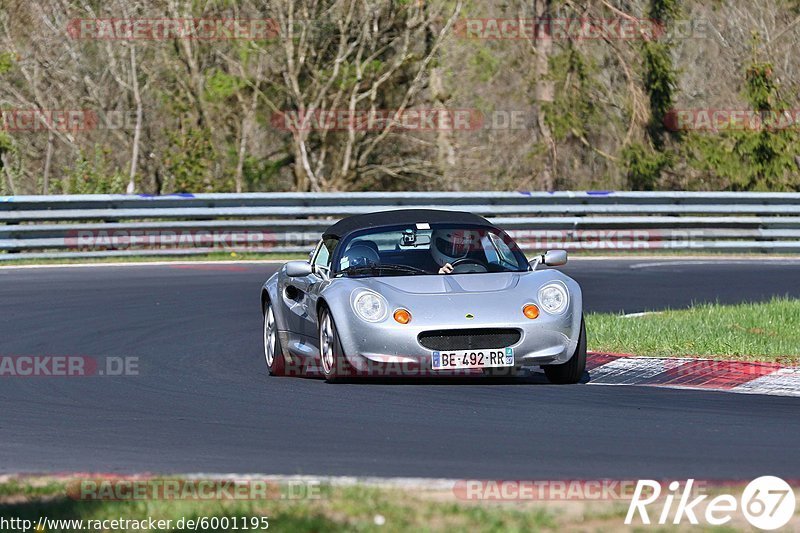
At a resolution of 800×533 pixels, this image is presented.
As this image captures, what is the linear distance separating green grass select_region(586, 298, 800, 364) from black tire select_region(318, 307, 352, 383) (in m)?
2.50

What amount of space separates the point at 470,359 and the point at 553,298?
812mm

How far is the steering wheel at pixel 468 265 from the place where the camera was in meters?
10.9

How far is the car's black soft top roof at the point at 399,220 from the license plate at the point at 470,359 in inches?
64.1

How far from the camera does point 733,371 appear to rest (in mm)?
10516

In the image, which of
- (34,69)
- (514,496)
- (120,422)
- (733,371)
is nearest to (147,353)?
(120,422)

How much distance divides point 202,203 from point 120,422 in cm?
1376

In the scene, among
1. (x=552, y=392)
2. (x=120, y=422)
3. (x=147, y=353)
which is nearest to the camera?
(x=120, y=422)

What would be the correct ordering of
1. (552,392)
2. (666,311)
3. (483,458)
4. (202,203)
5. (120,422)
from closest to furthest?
1. (483,458)
2. (120,422)
3. (552,392)
4. (666,311)
5. (202,203)

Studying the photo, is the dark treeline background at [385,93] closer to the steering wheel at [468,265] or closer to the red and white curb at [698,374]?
the steering wheel at [468,265]

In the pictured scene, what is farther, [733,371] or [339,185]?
[339,185]

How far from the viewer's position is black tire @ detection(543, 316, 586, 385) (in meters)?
10.2

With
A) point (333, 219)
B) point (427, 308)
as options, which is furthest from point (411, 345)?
point (333, 219)

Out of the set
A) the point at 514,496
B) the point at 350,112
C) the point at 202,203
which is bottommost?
the point at 514,496

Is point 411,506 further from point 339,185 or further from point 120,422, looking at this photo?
point 339,185
